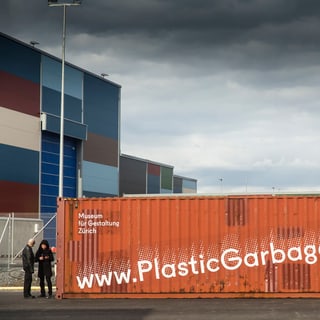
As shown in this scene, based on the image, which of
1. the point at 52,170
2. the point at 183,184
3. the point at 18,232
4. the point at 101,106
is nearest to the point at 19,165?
the point at 52,170

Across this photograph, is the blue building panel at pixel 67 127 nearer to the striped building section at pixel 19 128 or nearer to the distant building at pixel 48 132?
the distant building at pixel 48 132

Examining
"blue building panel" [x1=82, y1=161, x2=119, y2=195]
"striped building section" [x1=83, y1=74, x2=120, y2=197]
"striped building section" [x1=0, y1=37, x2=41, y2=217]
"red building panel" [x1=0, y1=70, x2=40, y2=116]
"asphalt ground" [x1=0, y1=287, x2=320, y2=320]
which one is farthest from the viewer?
"striped building section" [x1=83, y1=74, x2=120, y2=197]

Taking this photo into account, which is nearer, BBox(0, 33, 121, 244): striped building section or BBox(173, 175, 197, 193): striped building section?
BBox(0, 33, 121, 244): striped building section

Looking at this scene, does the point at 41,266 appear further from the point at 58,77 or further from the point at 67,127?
the point at 58,77

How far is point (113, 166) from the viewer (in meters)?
59.7

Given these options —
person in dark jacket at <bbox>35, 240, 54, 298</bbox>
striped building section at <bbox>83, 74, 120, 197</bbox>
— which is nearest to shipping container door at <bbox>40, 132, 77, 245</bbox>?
striped building section at <bbox>83, 74, 120, 197</bbox>

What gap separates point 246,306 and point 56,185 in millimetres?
36478

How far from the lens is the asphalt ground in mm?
14320

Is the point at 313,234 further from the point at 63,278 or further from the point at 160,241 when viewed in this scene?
the point at 63,278

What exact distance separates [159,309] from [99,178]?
4205 centimetres

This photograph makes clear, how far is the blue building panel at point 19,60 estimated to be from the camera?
44.7m

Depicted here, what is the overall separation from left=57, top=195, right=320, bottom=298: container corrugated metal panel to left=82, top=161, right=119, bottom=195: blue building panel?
121 ft

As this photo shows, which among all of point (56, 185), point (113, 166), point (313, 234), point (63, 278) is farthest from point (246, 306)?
point (113, 166)

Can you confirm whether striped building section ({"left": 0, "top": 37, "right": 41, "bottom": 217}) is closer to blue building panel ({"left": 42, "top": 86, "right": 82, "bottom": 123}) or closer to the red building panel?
the red building panel
